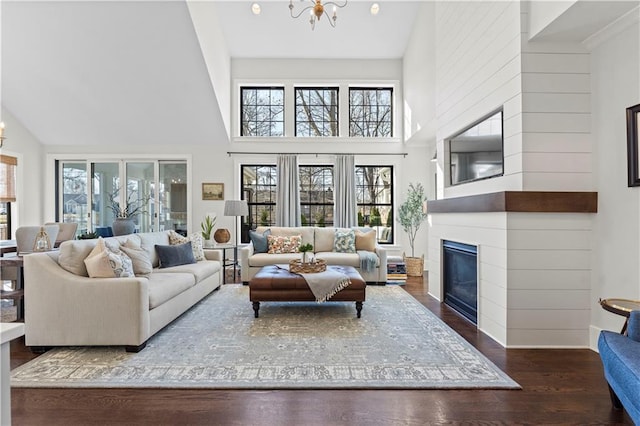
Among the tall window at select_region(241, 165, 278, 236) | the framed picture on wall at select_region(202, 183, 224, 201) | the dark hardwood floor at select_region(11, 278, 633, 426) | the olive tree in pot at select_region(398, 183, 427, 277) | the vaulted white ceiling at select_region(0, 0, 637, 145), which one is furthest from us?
the tall window at select_region(241, 165, 278, 236)

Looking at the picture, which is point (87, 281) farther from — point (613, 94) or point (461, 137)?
point (613, 94)

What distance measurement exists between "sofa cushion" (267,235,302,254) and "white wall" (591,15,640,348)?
3.97m

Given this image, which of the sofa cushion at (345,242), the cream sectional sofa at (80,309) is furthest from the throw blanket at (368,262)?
the cream sectional sofa at (80,309)

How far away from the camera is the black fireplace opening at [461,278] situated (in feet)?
11.7

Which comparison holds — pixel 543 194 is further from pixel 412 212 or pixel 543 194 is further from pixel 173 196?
pixel 173 196

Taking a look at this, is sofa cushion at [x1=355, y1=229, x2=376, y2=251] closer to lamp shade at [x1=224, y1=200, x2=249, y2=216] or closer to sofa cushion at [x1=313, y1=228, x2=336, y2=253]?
sofa cushion at [x1=313, y1=228, x2=336, y2=253]

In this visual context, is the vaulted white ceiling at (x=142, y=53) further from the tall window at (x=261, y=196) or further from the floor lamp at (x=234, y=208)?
the floor lamp at (x=234, y=208)

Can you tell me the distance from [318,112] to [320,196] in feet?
5.90

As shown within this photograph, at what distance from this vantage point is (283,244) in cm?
575

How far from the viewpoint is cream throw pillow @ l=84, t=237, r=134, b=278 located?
9.59 ft

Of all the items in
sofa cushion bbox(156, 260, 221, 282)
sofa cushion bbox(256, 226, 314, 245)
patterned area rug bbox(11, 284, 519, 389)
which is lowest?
patterned area rug bbox(11, 284, 519, 389)

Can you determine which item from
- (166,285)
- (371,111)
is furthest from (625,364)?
(371,111)

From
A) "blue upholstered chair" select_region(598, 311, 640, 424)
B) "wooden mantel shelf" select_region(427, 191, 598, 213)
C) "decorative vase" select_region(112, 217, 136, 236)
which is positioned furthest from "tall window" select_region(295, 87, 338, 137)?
"blue upholstered chair" select_region(598, 311, 640, 424)

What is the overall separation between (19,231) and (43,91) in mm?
3177
